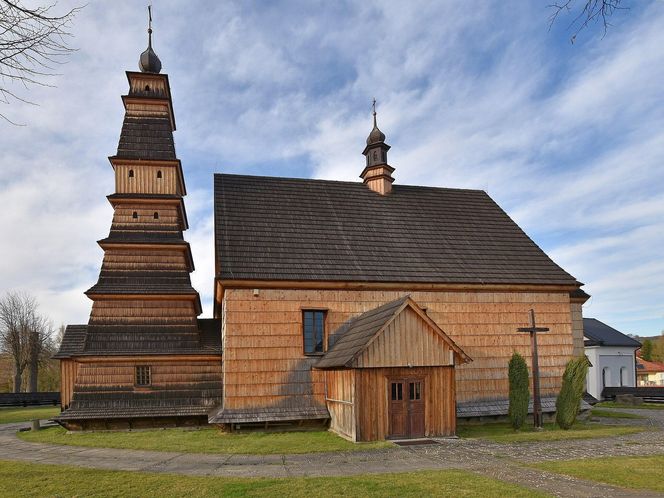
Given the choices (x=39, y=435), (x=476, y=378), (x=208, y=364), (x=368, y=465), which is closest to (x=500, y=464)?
(x=368, y=465)

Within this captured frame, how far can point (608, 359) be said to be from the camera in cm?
3644

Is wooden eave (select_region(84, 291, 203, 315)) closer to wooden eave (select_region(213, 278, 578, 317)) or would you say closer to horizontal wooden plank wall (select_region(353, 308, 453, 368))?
wooden eave (select_region(213, 278, 578, 317))

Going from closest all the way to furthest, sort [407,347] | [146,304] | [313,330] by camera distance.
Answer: [407,347]
[313,330]
[146,304]

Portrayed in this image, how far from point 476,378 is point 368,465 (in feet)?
28.4

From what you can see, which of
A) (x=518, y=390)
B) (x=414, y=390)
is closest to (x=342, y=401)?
(x=414, y=390)

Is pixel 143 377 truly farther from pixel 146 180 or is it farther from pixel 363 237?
pixel 363 237

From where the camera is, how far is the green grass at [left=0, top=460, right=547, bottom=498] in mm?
9047

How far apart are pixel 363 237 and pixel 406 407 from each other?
7318 millimetres

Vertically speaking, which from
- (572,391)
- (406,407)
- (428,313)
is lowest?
(406,407)

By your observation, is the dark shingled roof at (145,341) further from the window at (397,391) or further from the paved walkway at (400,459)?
the window at (397,391)

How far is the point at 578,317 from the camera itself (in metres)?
21.8

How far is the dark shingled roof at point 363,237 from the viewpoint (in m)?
18.5

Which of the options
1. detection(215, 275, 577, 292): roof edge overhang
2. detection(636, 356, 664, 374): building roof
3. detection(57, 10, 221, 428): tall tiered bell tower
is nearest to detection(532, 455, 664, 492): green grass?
detection(215, 275, 577, 292): roof edge overhang

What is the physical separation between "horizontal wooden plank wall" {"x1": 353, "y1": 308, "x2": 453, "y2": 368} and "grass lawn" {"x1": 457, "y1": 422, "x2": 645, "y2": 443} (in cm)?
265
